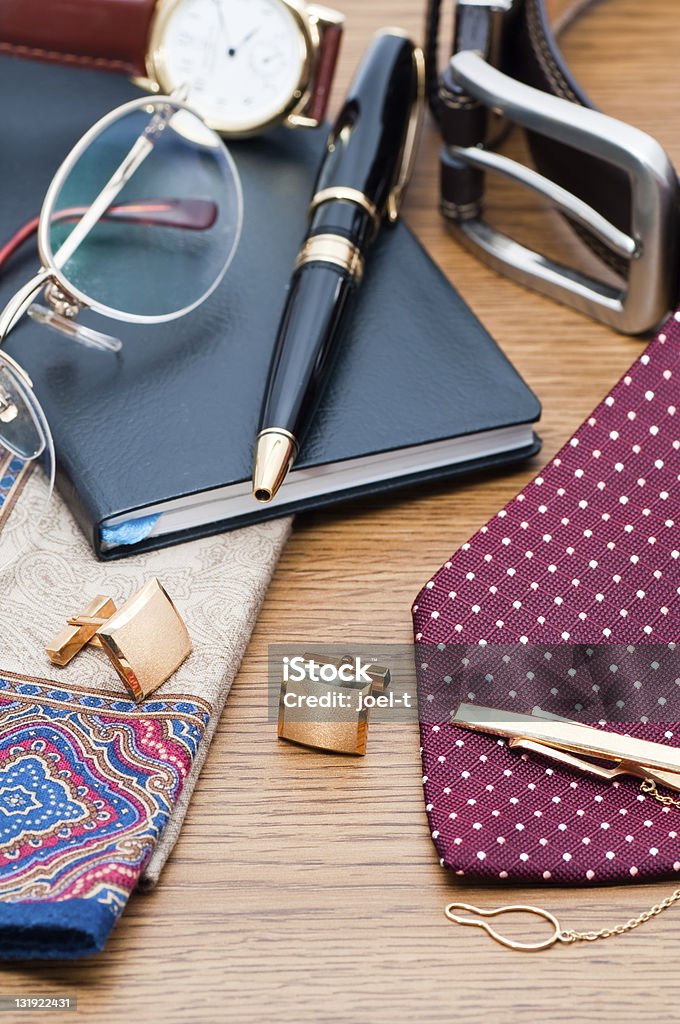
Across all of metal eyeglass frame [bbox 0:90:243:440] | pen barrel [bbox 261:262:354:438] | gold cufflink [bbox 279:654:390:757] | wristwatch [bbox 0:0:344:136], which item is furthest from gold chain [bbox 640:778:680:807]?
wristwatch [bbox 0:0:344:136]

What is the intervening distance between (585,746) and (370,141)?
0.36m

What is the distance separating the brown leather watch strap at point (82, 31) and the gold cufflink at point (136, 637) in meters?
0.37

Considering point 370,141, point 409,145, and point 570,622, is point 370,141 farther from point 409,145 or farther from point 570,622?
point 570,622

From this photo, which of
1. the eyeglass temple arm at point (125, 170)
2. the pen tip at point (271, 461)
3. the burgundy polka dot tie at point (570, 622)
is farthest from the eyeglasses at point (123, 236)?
the burgundy polka dot tie at point (570, 622)

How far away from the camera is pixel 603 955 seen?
1.36 ft

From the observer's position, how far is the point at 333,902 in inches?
17.0

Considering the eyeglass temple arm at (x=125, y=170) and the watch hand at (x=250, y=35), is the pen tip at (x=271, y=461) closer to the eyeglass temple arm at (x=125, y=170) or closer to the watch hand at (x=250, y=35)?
the eyeglass temple arm at (x=125, y=170)

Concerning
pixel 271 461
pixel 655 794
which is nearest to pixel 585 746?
pixel 655 794

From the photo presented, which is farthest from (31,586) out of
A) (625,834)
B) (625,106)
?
(625,106)

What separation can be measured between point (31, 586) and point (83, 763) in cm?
10

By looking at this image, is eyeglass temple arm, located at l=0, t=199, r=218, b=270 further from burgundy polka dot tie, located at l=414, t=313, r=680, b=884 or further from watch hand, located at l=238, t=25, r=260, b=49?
burgundy polka dot tie, located at l=414, t=313, r=680, b=884

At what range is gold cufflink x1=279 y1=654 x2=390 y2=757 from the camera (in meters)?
0.46

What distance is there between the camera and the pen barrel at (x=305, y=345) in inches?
21.1

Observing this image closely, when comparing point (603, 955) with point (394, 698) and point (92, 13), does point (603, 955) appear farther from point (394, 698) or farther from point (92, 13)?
point (92, 13)
